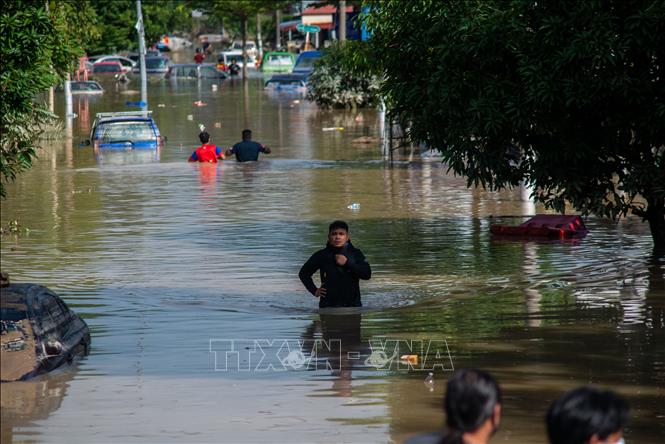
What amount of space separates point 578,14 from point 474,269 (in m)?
4.11

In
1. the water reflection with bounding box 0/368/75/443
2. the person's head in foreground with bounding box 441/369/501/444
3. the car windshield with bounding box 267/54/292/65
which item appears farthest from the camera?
the car windshield with bounding box 267/54/292/65

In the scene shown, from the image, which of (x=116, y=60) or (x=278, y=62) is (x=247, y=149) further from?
(x=116, y=60)

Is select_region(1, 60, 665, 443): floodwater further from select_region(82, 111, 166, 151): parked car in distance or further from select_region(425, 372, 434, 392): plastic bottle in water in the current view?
select_region(82, 111, 166, 151): parked car in distance

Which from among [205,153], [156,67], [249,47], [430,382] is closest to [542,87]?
[430,382]

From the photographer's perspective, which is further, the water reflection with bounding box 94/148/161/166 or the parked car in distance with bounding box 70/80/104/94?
the parked car in distance with bounding box 70/80/104/94

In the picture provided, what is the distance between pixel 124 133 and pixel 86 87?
108ft

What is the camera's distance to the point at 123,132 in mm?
37344

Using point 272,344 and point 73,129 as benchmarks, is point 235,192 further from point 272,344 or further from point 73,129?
point 73,129

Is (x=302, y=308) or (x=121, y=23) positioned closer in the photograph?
(x=302, y=308)

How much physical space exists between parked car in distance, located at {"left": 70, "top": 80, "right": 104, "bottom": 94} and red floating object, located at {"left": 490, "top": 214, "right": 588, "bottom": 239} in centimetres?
4951

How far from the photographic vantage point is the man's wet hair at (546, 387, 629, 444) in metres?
4.98

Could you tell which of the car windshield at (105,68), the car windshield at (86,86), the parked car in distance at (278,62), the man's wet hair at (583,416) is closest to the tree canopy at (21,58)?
the man's wet hair at (583,416)

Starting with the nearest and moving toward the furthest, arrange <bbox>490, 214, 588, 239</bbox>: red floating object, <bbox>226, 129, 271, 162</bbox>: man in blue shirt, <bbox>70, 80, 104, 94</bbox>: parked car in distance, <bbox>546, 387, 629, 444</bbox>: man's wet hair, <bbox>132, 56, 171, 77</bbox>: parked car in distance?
1. <bbox>546, 387, 629, 444</bbox>: man's wet hair
2. <bbox>490, 214, 588, 239</bbox>: red floating object
3. <bbox>226, 129, 271, 162</bbox>: man in blue shirt
4. <bbox>70, 80, 104, 94</bbox>: parked car in distance
5. <bbox>132, 56, 171, 77</bbox>: parked car in distance

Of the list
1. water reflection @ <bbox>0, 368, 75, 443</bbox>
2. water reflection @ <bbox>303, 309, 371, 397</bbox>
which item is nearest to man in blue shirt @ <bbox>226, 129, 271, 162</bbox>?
water reflection @ <bbox>303, 309, 371, 397</bbox>
